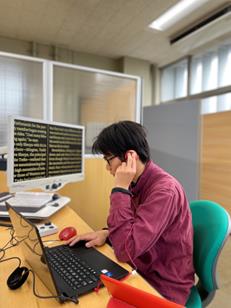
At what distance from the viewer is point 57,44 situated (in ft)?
14.0

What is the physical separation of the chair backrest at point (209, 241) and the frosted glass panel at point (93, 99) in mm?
1343

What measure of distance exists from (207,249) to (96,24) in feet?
11.6

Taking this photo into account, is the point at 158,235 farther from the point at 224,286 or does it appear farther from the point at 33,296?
Result: the point at 224,286

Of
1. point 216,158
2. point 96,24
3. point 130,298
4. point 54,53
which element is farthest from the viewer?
point 54,53

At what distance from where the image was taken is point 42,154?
126 centimetres

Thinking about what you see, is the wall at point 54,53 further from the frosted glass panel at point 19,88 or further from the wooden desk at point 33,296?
the wooden desk at point 33,296

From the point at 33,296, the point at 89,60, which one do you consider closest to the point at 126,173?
the point at 33,296

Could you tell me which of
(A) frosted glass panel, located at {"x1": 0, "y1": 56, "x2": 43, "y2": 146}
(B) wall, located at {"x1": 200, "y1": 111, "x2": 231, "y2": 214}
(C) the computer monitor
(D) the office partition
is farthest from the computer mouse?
(B) wall, located at {"x1": 200, "y1": 111, "x2": 231, "y2": 214}

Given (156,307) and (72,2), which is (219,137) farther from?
(156,307)

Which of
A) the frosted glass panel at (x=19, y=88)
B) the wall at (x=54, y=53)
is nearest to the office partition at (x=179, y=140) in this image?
the frosted glass panel at (x=19, y=88)

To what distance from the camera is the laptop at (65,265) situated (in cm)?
61

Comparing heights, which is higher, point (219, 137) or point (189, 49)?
point (189, 49)

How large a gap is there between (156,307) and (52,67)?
185 cm

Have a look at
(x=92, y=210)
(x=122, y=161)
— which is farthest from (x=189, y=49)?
(x=122, y=161)
